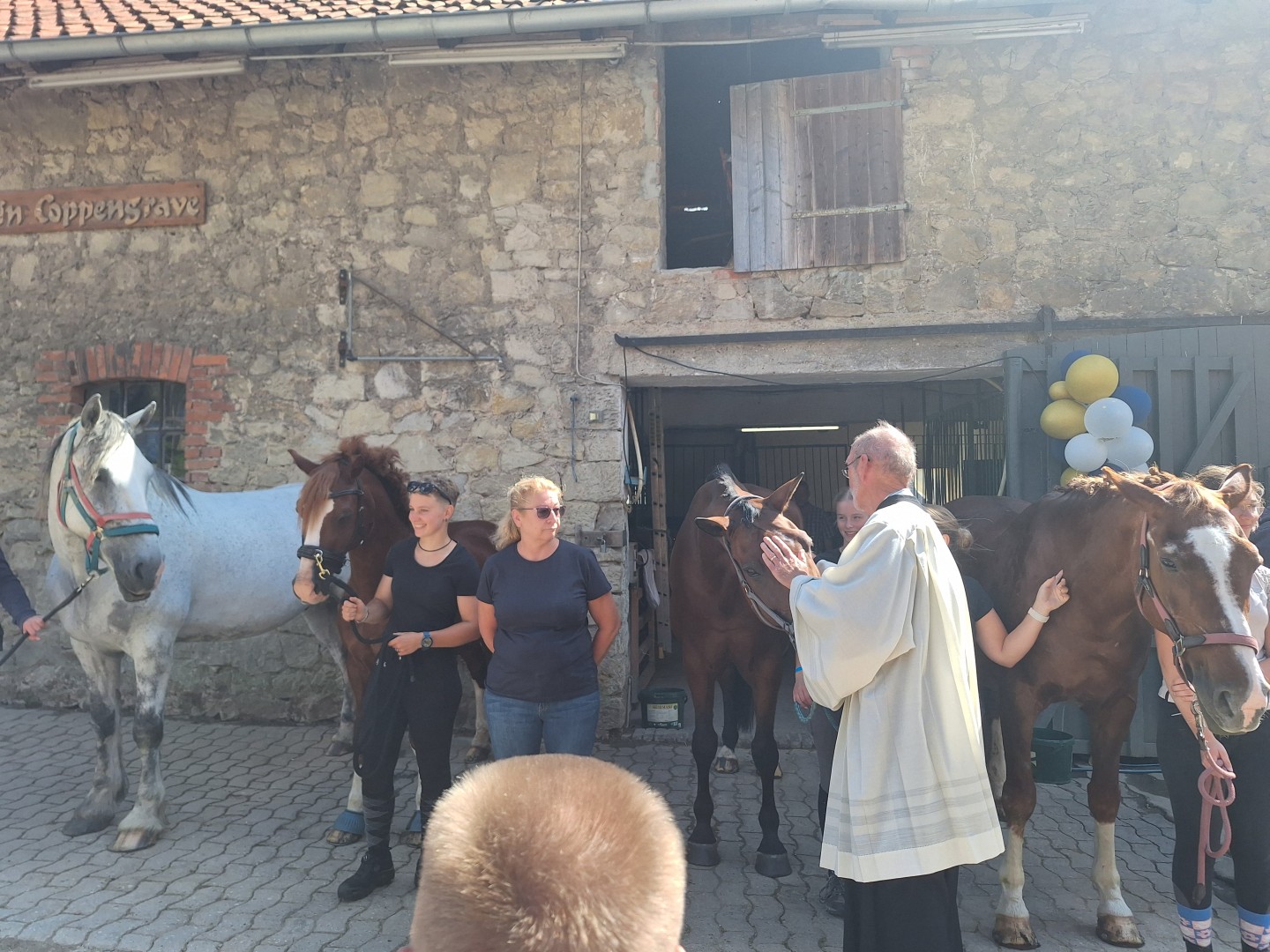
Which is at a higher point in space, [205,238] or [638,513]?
[205,238]

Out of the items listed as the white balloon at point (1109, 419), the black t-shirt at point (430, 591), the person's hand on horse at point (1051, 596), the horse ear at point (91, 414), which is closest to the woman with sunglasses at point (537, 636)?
the black t-shirt at point (430, 591)

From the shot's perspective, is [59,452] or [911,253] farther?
[911,253]

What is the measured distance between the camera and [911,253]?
586 cm

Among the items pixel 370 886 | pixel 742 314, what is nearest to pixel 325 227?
pixel 742 314

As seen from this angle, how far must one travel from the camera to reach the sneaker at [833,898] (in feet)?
11.8

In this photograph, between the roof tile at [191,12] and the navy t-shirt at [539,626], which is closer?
the navy t-shirt at [539,626]

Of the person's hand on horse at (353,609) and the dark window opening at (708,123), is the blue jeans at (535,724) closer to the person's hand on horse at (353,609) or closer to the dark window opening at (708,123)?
the person's hand on horse at (353,609)

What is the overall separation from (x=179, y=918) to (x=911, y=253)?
5.58 metres

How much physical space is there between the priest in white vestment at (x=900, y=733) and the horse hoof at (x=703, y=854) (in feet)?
5.58

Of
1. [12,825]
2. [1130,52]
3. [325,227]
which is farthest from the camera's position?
[325,227]

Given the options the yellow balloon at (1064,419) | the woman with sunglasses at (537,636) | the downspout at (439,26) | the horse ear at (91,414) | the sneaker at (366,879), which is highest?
the downspout at (439,26)

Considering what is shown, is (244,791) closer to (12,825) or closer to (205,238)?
(12,825)

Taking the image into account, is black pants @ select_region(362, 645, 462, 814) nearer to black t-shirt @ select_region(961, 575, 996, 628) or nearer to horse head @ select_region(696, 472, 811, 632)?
horse head @ select_region(696, 472, 811, 632)

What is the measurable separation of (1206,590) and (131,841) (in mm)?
4733
